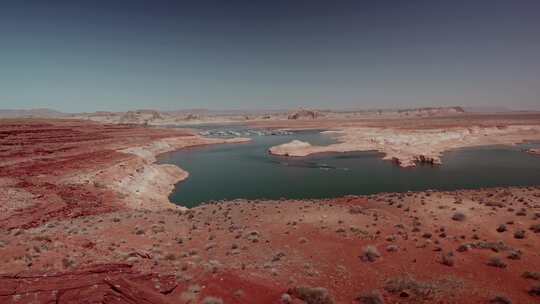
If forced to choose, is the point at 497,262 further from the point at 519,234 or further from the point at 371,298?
the point at 371,298

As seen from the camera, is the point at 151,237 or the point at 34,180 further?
the point at 34,180

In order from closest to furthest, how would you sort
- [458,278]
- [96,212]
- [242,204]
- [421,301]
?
1. [421,301]
2. [458,278]
3. [96,212]
4. [242,204]

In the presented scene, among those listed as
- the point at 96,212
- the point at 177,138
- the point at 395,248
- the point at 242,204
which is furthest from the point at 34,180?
the point at 177,138

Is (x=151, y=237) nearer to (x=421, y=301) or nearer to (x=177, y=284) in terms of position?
(x=177, y=284)

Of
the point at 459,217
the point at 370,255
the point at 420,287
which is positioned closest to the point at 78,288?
the point at 420,287

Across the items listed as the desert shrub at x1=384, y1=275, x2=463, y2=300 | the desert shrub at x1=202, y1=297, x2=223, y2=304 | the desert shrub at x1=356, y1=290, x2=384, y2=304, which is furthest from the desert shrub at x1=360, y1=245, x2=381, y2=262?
the desert shrub at x1=202, y1=297, x2=223, y2=304

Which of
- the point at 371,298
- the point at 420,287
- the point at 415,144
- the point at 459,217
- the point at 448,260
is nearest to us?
the point at 371,298

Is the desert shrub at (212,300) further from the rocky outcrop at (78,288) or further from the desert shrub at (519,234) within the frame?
the desert shrub at (519,234)

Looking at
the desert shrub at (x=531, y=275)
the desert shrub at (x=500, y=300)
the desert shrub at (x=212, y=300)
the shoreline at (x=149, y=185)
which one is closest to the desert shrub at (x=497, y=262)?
the desert shrub at (x=531, y=275)
